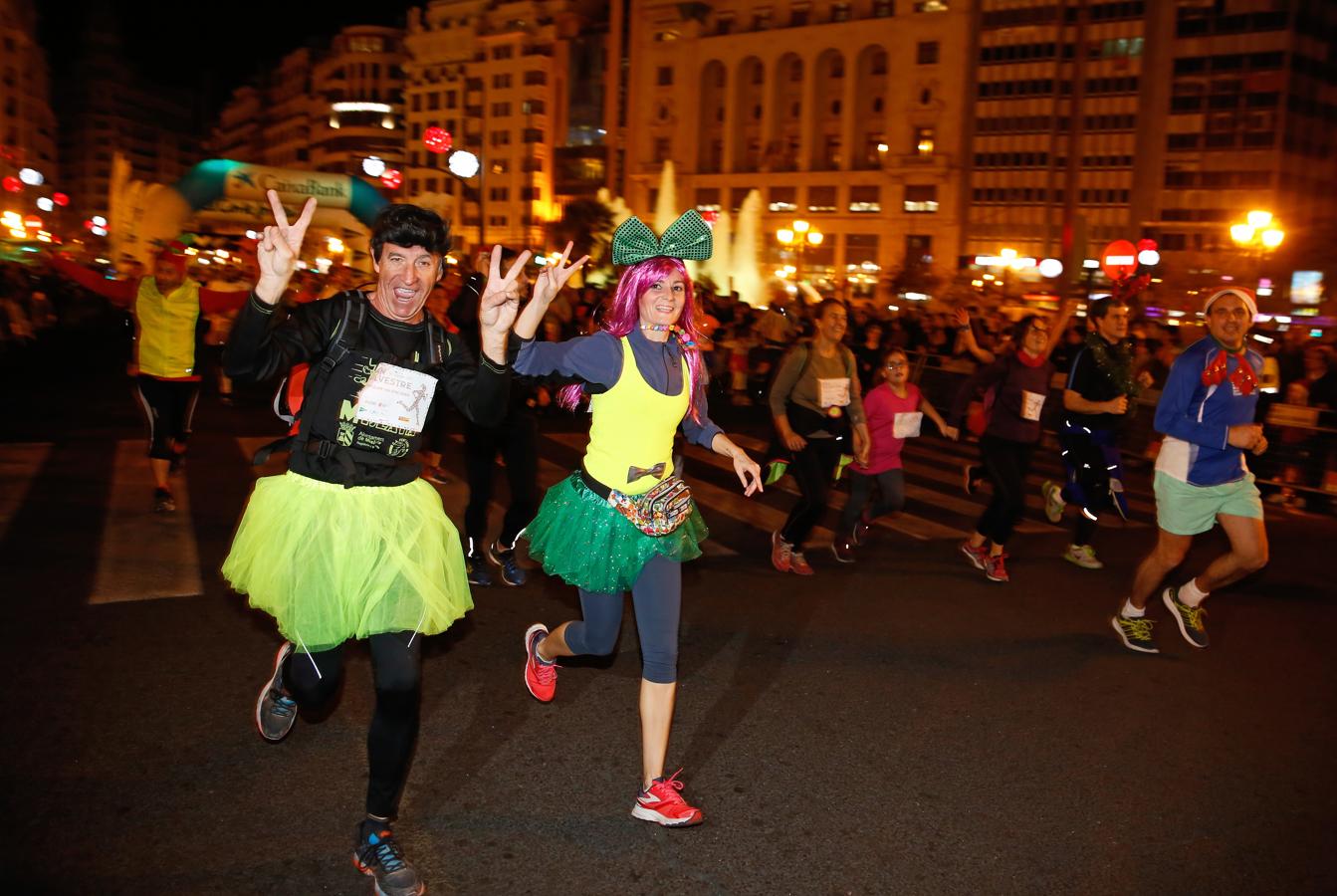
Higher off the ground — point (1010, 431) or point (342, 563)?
point (1010, 431)

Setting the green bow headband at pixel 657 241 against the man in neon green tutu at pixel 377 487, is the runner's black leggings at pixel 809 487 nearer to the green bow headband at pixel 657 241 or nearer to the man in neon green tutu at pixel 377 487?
the green bow headband at pixel 657 241

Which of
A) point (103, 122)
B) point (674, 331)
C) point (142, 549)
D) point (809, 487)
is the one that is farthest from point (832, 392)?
point (103, 122)

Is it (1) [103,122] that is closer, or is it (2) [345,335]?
(2) [345,335]

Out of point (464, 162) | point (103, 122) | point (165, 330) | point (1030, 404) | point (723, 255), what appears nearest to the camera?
point (1030, 404)

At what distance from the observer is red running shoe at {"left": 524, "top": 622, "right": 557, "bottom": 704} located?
4.78 meters

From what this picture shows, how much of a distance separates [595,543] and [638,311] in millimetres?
888

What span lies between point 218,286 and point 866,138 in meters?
66.5

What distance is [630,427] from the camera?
4.00m

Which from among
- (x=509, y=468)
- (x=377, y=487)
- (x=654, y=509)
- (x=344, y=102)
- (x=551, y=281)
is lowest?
(x=509, y=468)

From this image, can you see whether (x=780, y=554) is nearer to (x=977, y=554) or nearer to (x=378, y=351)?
(x=977, y=554)

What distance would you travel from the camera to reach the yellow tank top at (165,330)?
825cm

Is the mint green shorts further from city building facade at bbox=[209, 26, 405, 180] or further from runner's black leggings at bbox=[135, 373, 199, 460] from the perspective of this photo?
city building facade at bbox=[209, 26, 405, 180]

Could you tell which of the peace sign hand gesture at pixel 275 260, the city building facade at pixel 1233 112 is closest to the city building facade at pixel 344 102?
the city building facade at pixel 1233 112

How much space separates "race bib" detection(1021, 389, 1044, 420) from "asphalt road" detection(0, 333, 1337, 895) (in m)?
1.28
